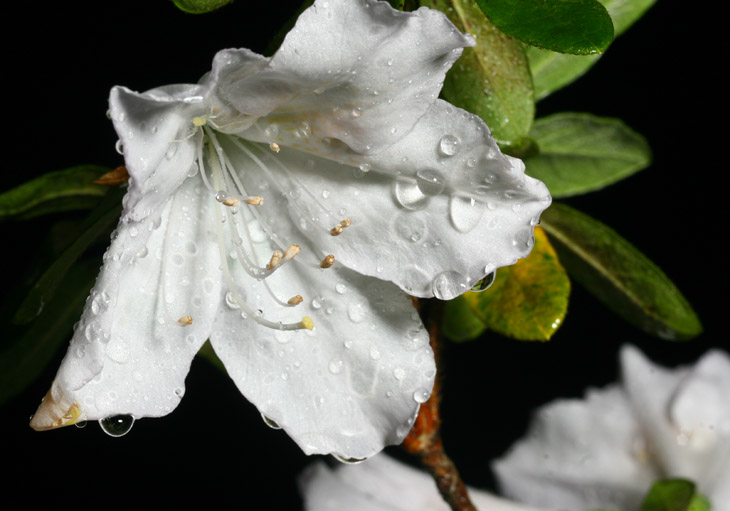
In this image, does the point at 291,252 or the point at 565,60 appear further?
the point at 565,60

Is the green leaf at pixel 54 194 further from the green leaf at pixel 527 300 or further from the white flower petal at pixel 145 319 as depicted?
the green leaf at pixel 527 300

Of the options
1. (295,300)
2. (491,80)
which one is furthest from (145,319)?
(491,80)

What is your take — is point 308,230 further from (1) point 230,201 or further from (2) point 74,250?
(2) point 74,250

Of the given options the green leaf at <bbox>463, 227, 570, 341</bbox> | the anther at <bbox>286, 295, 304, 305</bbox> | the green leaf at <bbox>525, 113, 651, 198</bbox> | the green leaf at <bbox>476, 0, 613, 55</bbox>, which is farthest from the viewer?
the green leaf at <bbox>525, 113, 651, 198</bbox>

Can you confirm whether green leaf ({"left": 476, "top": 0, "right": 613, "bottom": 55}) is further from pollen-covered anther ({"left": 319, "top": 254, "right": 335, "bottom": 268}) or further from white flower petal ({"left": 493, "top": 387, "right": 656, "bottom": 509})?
white flower petal ({"left": 493, "top": 387, "right": 656, "bottom": 509})


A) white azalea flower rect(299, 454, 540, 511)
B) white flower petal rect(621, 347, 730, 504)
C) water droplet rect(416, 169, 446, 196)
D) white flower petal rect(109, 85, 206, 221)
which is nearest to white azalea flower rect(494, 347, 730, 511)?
white flower petal rect(621, 347, 730, 504)

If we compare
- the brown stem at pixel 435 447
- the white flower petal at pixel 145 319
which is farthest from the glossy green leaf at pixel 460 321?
the white flower petal at pixel 145 319

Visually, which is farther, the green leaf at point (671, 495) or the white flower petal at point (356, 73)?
the green leaf at point (671, 495)
